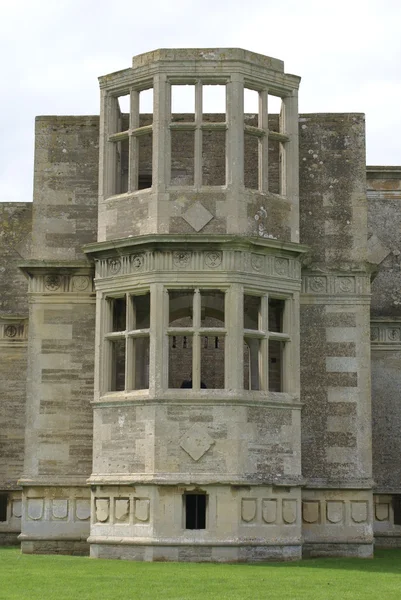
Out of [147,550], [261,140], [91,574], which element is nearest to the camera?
[91,574]

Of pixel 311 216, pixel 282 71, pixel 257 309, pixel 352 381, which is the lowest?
pixel 352 381

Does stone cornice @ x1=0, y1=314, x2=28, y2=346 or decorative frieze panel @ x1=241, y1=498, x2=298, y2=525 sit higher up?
stone cornice @ x1=0, y1=314, x2=28, y2=346

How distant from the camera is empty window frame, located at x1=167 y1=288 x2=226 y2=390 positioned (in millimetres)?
21016

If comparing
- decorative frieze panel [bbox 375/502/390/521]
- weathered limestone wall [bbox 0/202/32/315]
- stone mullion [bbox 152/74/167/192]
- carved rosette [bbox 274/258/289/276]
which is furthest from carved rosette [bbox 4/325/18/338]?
decorative frieze panel [bbox 375/502/390/521]

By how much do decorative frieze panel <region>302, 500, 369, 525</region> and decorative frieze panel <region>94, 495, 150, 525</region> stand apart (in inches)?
135

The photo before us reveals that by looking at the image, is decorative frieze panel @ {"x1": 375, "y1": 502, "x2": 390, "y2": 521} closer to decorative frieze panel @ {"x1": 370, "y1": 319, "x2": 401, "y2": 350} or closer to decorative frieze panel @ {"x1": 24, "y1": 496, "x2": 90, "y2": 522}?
decorative frieze panel @ {"x1": 370, "y1": 319, "x2": 401, "y2": 350}

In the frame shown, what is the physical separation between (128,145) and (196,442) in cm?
668

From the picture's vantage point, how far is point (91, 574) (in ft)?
58.6

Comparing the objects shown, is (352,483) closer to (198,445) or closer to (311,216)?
(198,445)

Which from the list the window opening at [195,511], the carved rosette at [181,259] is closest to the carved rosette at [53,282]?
the carved rosette at [181,259]

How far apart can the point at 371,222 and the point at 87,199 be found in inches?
292

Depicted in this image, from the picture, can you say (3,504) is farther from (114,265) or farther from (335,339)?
(335,339)

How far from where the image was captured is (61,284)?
76.4 ft

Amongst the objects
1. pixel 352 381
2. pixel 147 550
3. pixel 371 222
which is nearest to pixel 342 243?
pixel 352 381
